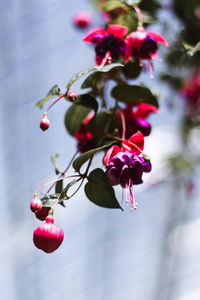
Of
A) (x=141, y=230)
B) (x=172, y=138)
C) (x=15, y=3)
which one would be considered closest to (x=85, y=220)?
(x=141, y=230)

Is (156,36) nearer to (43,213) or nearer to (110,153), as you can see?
(110,153)

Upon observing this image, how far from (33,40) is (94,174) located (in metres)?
3.35

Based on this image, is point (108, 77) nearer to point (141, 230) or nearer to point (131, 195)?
point (131, 195)

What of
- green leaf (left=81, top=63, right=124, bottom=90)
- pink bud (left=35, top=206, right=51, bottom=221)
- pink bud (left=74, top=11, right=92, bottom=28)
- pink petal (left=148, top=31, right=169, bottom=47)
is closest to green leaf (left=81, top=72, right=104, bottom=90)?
green leaf (left=81, top=63, right=124, bottom=90)

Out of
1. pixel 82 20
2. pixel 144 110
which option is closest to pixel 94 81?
pixel 144 110

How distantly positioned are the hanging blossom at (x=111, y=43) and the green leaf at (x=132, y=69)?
7 cm

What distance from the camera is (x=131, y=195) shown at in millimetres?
633

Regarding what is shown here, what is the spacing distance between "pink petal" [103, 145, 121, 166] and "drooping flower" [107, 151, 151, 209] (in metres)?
0.01

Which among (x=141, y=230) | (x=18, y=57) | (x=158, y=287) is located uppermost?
(x=18, y=57)

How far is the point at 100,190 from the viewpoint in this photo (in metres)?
0.67

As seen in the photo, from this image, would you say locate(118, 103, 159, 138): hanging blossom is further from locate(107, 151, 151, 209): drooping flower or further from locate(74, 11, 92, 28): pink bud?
locate(74, 11, 92, 28): pink bud

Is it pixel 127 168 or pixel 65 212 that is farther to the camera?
pixel 65 212

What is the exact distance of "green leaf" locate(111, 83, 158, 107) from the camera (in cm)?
80

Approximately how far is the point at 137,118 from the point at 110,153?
6.9 inches
